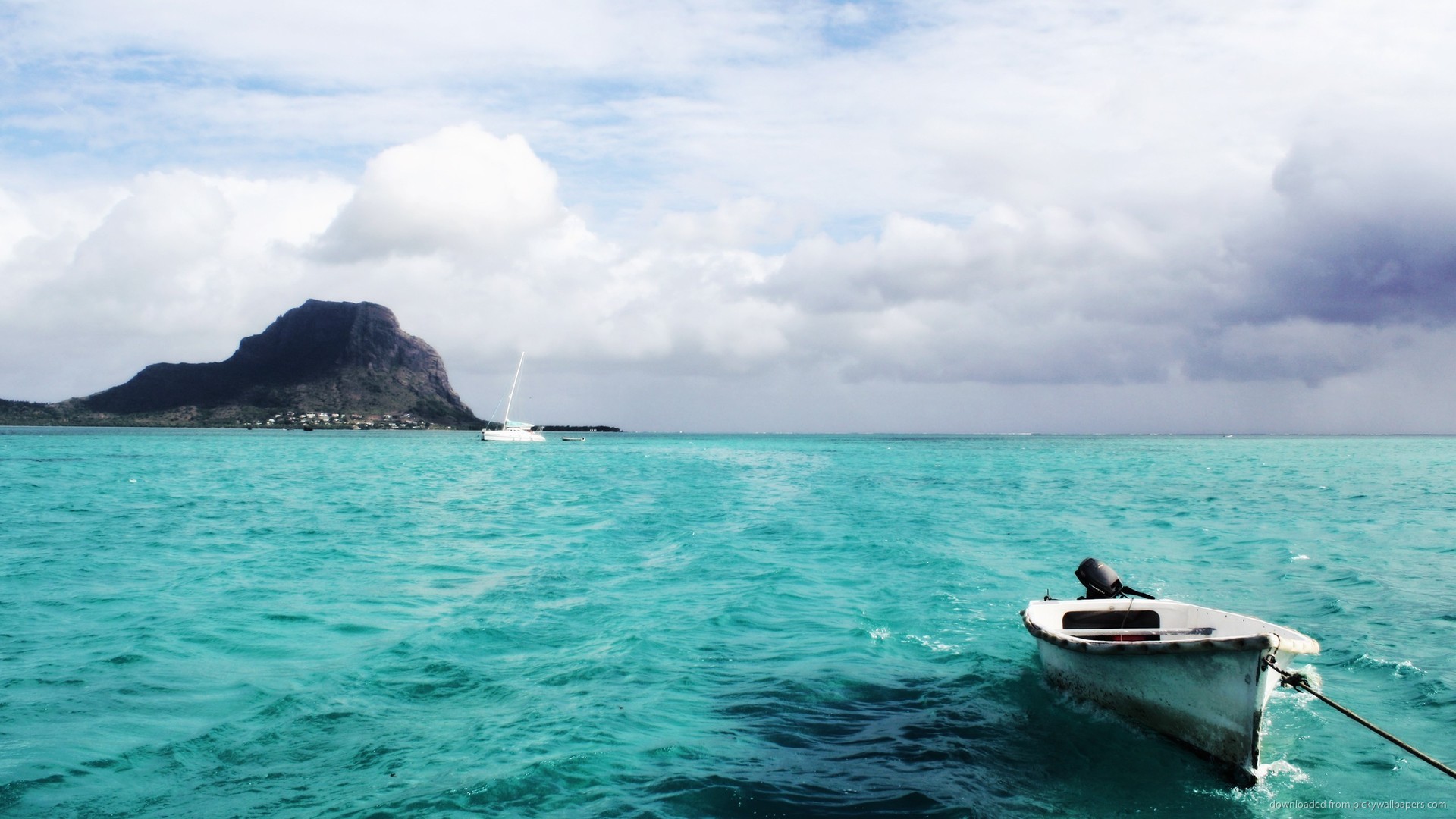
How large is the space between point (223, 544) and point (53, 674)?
16668 mm

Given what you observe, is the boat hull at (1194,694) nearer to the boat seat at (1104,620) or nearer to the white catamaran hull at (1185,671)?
the white catamaran hull at (1185,671)

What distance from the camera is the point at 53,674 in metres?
13.3

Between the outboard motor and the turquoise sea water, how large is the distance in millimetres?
1856

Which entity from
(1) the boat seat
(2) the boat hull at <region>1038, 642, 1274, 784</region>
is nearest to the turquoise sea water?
(2) the boat hull at <region>1038, 642, 1274, 784</region>

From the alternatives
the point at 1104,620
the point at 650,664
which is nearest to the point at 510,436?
the point at 650,664

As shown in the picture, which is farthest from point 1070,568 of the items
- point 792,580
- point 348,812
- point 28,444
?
point 28,444

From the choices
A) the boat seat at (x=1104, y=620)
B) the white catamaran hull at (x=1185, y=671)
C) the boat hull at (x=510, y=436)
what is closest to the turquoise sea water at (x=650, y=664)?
the white catamaran hull at (x=1185, y=671)

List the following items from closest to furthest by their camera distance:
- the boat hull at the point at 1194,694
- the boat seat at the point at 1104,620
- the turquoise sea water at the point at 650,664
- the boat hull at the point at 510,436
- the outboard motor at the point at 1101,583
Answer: the boat hull at the point at 1194,694 < the turquoise sea water at the point at 650,664 < the boat seat at the point at 1104,620 < the outboard motor at the point at 1101,583 < the boat hull at the point at 510,436

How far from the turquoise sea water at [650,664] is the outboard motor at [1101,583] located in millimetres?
1856

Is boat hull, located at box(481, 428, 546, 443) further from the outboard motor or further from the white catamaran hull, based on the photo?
the white catamaran hull

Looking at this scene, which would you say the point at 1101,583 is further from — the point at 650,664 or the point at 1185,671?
the point at 650,664

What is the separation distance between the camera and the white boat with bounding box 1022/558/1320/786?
30.0 feet

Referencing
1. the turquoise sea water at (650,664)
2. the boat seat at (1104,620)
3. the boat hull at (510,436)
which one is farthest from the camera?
the boat hull at (510,436)

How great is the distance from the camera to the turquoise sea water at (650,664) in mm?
9328
